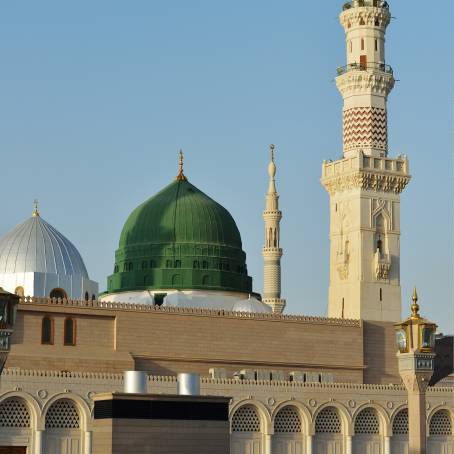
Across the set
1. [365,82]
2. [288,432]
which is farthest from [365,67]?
[288,432]

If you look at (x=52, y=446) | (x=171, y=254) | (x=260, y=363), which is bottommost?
(x=52, y=446)

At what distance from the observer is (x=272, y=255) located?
72500 millimetres

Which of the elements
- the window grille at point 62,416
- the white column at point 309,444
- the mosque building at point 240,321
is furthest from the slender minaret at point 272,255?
the window grille at point 62,416

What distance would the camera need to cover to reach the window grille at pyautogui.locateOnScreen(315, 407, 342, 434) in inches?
2303

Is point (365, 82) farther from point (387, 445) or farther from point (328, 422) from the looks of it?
point (387, 445)

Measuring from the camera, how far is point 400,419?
6053 centimetres

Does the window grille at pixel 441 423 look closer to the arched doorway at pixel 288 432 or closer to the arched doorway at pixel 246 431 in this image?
the arched doorway at pixel 288 432

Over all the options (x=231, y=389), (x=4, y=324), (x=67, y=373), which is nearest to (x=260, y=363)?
(x=231, y=389)

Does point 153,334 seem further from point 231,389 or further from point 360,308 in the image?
point 360,308

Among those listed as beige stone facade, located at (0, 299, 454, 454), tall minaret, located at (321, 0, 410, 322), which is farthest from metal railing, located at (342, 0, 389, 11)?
beige stone facade, located at (0, 299, 454, 454)

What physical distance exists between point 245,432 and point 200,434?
25.3 feet

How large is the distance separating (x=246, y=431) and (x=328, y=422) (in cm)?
431

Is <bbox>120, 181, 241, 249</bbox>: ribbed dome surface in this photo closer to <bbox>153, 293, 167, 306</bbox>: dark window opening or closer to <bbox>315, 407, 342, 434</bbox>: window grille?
<bbox>153, 293, 167, 306</bbox>: dark window opening

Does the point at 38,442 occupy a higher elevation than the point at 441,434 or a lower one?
lower
